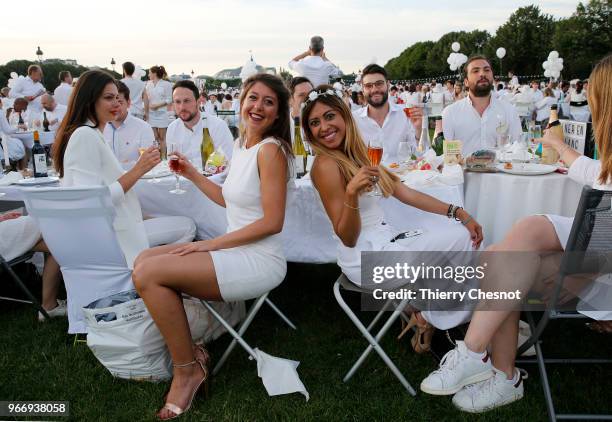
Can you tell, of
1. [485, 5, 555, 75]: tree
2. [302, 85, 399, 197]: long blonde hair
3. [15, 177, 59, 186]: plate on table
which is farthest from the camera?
[485, 5, 555, 75]: tree

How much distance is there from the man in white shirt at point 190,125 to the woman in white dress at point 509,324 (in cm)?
273

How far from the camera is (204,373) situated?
7.97 feet

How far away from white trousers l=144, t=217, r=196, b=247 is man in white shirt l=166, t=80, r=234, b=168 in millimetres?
1187

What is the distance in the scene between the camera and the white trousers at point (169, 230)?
10.1ft

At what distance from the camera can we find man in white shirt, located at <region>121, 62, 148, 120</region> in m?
9.77

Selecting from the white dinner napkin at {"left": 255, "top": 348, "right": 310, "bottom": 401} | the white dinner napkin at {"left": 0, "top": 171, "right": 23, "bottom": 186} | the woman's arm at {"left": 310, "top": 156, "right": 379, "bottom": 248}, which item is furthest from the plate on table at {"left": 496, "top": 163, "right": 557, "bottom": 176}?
the white dinner napkin at {"left": 0, "top": 171, "right": 23, "bottom": 186}

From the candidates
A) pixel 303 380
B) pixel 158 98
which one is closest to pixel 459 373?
pixel 303 380

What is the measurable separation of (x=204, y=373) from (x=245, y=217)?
0.77m

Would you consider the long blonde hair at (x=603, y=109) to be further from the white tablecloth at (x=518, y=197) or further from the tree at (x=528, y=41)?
the tree at (x=528, y=41)

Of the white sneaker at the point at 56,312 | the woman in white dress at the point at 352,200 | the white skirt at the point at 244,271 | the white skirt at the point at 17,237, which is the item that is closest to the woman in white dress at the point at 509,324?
the woman in white dress at the point at 352,200

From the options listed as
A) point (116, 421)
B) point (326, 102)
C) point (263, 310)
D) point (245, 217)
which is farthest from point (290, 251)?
point (116, 421)

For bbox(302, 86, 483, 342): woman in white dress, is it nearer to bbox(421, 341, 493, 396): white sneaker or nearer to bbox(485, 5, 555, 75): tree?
bbox(421, 341, 493, 396): white sneaker

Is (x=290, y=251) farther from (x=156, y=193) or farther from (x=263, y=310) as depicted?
(x=156, y=193)

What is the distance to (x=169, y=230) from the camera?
3117mm
